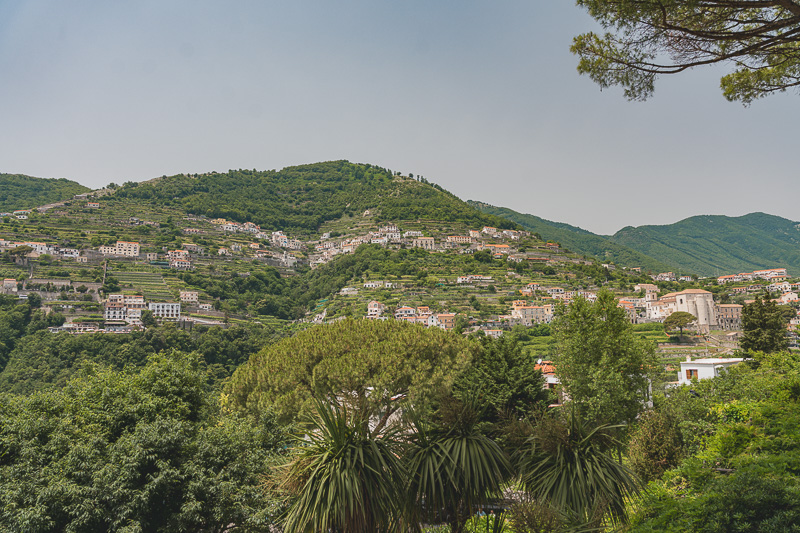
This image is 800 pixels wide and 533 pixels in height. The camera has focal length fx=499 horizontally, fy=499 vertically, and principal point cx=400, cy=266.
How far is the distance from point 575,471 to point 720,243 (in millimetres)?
205664

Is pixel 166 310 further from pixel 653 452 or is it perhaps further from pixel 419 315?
pixel 653 452

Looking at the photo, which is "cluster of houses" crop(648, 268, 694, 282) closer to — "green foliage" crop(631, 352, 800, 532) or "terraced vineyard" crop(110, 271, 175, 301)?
"terraced vineyard" crop(110, 271, 175, 301)

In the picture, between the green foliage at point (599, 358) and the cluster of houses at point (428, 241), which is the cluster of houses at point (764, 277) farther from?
the green foliage at point (599, 358)

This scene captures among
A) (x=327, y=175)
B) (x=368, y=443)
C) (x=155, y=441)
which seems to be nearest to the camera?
(x=368, y=443)

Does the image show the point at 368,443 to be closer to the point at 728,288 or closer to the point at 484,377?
the point at 484,377

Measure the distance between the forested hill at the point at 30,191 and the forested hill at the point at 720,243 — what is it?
173031 mm

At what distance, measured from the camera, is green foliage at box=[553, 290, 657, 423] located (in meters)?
14.5

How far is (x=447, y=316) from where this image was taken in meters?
74.0

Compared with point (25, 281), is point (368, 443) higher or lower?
lower

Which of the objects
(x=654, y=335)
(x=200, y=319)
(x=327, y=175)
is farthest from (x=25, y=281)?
(x=327, y=175)

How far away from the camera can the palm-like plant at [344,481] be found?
213 inches

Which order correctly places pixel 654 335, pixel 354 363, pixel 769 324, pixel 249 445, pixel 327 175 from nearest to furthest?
pixel 249 445, pixel 354 363, pixel 769 324, pixel 654 335, pixel 327 175

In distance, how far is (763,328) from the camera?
74.3ft

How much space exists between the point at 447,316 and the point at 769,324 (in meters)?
52.6
